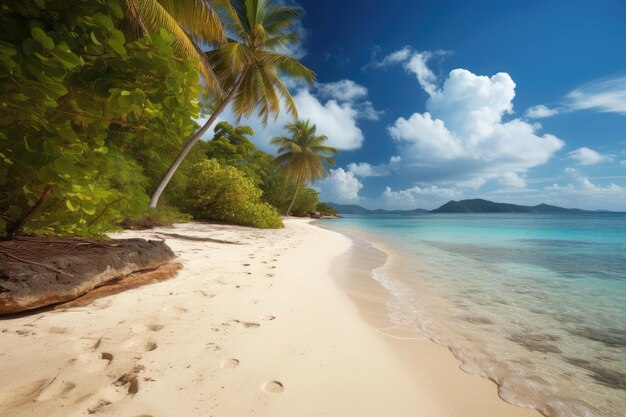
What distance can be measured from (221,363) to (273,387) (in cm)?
38

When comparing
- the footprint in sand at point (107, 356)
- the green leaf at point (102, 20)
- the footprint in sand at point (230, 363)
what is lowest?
the footprint in sand at point (230, 363)

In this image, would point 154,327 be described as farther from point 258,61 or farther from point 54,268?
point 258,61

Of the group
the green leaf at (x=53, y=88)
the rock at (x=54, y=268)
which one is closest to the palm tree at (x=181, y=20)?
the rock at (x=54, y=268)

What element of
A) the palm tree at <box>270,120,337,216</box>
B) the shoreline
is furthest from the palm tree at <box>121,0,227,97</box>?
the palm tree at <box>270,120,337,216</box>

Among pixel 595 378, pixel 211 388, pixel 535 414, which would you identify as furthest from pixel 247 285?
pixel 595 378

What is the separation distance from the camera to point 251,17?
11.5 m

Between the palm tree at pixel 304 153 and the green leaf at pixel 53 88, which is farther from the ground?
the palm tree at pixel 304 153

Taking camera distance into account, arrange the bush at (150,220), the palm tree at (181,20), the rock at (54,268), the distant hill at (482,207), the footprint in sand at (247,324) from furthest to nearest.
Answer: the distant hill at (482,207), the bush at (150,220), the palm tree at (181,20), the footprint in sand at (247,324), the rock at (54,268)

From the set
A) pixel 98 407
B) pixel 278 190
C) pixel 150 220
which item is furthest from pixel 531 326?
pixel 278 190

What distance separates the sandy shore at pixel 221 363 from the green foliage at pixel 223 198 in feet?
30.1

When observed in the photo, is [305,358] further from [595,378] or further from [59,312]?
[595,378]

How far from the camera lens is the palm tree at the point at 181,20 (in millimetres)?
6375

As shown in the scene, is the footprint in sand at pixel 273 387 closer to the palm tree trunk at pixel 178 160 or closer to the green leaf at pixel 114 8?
the green leaf at pixel 114 8

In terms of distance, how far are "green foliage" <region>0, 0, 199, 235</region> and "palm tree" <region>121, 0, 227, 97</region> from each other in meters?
6.06
